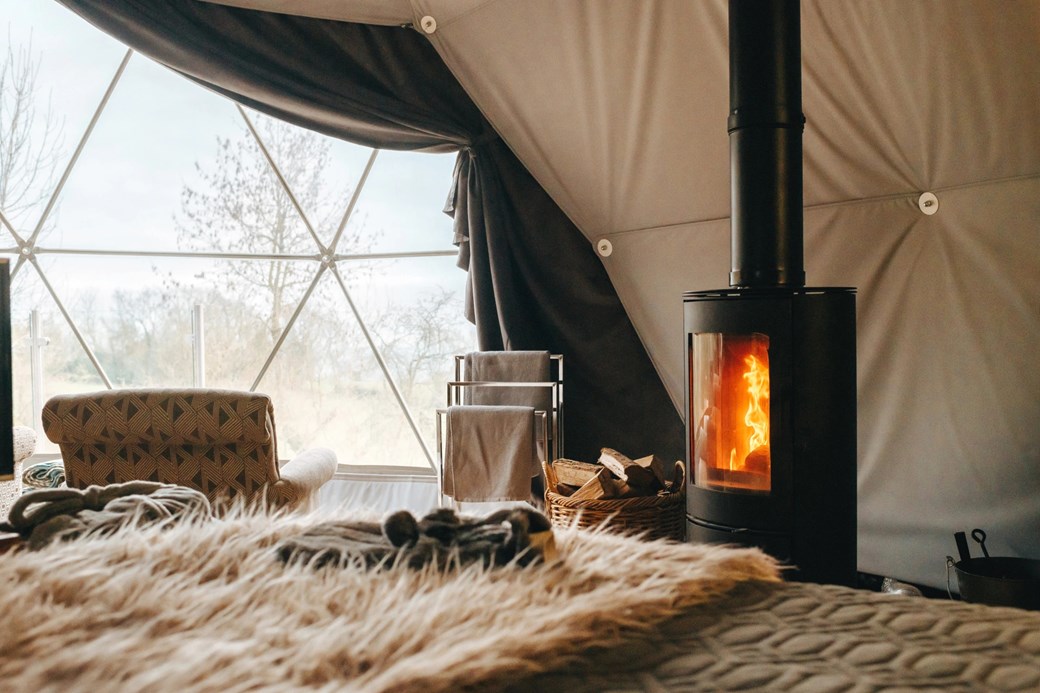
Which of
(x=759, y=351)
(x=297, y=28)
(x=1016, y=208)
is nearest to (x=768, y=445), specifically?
(x=759, y=351)

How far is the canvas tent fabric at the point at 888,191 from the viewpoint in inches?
97.6

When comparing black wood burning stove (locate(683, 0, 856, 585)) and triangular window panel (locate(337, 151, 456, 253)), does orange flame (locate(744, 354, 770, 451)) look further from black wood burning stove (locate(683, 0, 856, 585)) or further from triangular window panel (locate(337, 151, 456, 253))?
triangular window panel (locate(337, 151, 456, 253))

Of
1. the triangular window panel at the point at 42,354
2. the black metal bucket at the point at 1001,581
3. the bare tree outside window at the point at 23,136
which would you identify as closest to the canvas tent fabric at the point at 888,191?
the black metal bucket at the point at 1001,581

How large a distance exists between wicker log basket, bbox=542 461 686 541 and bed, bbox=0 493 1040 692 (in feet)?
6.19

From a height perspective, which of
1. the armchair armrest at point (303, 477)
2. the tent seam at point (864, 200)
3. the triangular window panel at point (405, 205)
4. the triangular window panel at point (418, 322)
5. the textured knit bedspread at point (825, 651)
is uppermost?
the triangular window panel at point (405, 205)

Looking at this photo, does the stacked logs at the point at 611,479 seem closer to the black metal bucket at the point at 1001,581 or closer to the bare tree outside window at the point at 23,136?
the black metal bucket at the point at 1001,581

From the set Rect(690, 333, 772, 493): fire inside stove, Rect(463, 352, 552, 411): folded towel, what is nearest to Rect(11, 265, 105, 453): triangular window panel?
Rect(463, 352, 552, 411): folded towel

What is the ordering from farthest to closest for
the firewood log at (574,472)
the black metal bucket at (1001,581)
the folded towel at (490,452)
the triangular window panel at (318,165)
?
the triangular window panel at (318,165), the folded towel at (490,452), the firewood log at (574,472), the black metal bucket at (1001,581)

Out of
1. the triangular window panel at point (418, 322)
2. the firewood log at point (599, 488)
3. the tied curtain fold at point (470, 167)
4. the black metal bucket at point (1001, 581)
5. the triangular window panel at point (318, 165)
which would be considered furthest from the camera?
the triangular window panel at point (318, 165)

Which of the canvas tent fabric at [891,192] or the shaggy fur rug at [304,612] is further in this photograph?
the canvas tent fabric at [891,192]

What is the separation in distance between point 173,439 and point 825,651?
196cm

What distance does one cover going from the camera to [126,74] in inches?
204

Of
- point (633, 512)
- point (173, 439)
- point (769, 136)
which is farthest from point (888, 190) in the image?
point (173, 439)

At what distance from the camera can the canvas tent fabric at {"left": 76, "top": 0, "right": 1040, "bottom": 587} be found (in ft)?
8.13
